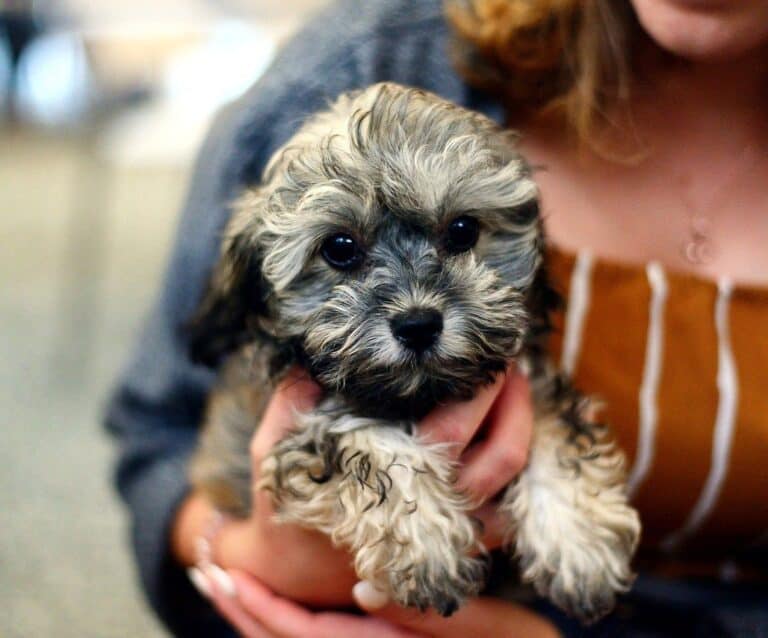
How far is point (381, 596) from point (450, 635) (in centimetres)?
14

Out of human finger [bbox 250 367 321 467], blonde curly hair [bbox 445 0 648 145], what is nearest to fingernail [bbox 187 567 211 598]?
human finger [bbox 250 367 321 467]

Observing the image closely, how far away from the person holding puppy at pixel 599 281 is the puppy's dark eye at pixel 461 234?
192 mm

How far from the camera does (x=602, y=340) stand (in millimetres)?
1427

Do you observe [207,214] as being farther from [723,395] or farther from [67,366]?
[67,366]

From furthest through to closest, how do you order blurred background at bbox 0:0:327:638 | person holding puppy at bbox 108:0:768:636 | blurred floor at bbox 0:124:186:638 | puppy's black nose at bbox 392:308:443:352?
blurred background at bbox 0:0:327:638, blurred floor at bbox 0:124:186:638, person holding puppy at bbox 108:0:768:636, puppy's black nose at bbox 392:308:443:352

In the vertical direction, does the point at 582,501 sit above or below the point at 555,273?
below

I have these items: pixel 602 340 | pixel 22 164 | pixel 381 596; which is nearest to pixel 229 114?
pixel 602 340

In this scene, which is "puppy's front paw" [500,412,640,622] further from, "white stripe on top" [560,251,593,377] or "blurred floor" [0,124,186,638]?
"blurred floor" [0,124,186,638]

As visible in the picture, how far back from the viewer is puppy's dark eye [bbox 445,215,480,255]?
116cm

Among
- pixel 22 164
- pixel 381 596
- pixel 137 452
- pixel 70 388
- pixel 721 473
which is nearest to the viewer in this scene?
pixel 381 596

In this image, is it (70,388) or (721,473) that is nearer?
(721,473)

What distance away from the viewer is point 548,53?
4.88 ft

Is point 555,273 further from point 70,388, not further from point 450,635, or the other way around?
point 70,388

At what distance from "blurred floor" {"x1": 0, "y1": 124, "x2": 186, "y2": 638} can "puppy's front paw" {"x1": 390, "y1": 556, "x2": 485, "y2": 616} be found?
1.12 m
